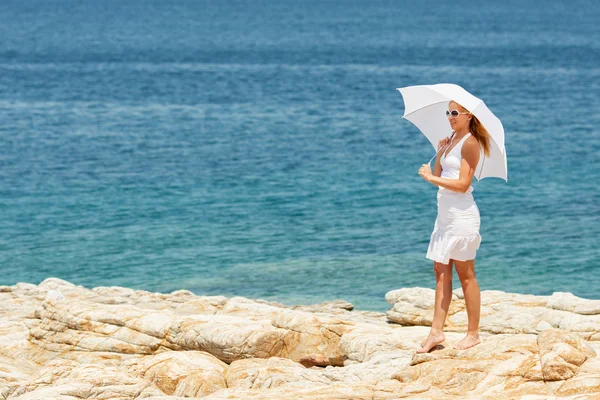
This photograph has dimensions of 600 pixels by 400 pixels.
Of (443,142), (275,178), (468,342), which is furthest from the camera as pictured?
(275,178)

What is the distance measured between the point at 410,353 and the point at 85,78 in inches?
2551

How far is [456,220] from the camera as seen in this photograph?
10477 millimetres

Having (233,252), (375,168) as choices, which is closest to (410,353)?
(233,252)

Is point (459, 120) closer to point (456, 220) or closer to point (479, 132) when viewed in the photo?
point (479, 132)

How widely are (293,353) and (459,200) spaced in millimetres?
3144

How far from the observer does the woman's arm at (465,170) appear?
33.6 feet

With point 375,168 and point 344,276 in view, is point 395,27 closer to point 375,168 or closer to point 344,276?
point 375,168

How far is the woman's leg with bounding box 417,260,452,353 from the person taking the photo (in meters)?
10.7

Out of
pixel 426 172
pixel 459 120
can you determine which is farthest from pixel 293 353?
pixel 459 120

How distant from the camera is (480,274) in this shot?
86.3 ft

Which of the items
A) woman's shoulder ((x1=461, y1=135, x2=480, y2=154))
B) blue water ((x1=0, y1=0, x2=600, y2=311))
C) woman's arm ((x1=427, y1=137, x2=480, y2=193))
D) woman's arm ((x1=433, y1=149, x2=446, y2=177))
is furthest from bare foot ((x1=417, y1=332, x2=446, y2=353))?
blue water ((x1=0, y1=0, x2=600, y2=311))

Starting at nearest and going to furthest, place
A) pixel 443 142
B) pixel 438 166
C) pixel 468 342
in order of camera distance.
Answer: pixel 468 342 → pixel 438 166 → pixel 443 142

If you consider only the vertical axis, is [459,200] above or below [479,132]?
below

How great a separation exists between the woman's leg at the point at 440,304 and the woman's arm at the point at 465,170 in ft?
3.12
